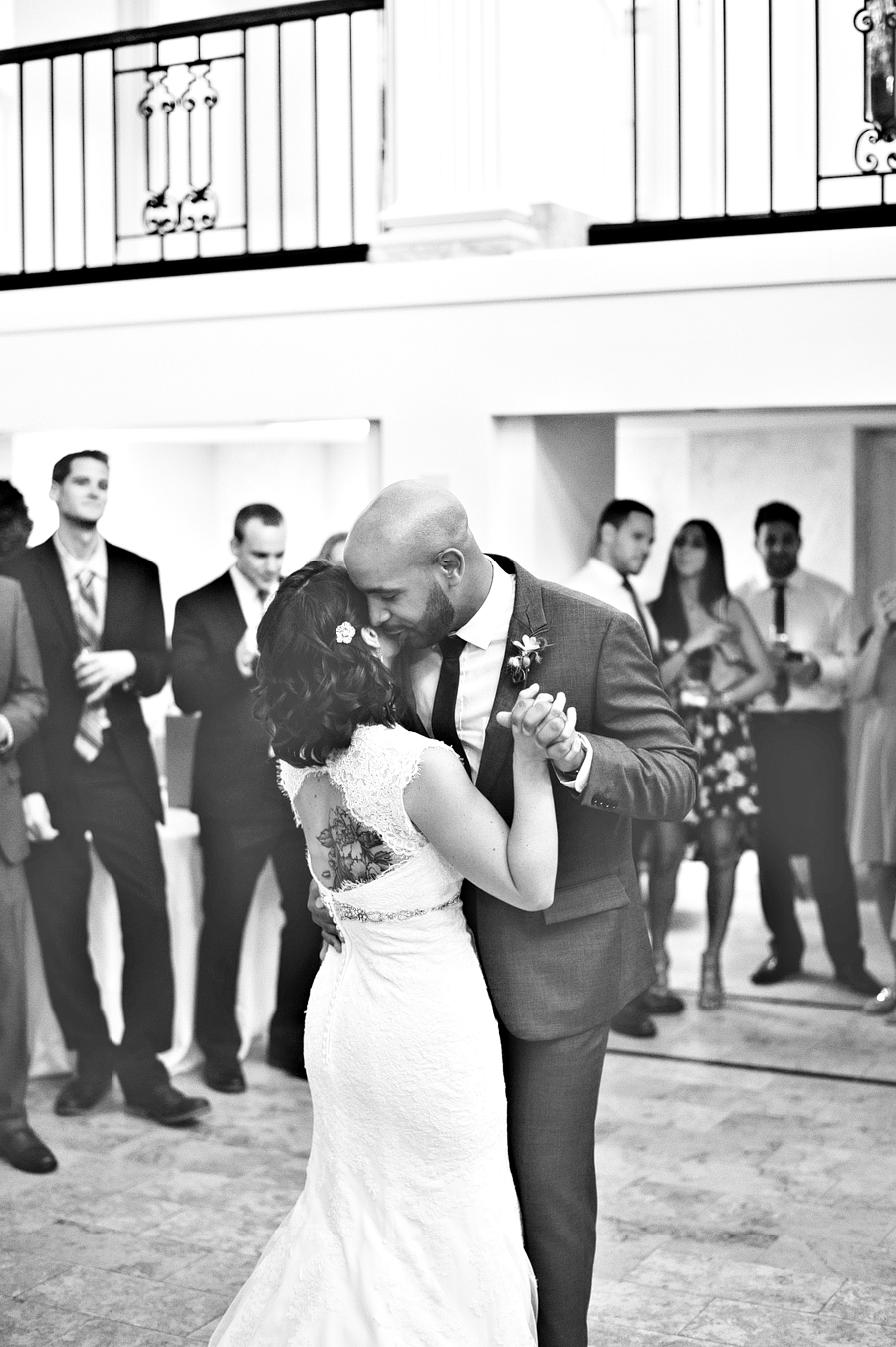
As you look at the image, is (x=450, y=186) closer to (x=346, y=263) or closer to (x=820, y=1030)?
(x=346, y=263)

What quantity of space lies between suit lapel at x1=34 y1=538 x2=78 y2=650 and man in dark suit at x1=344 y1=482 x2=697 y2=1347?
2686 mm

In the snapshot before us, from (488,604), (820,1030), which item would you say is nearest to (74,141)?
(820,1030)

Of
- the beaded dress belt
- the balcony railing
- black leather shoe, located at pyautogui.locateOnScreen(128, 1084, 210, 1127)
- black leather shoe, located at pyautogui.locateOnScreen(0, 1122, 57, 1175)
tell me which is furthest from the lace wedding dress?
the balcony railing

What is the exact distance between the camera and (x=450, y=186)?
21.0 feet

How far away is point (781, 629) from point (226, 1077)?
2.73m

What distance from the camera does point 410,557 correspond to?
9.88ft

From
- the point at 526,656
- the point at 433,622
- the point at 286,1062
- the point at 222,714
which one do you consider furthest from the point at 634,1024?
the point at 433,622

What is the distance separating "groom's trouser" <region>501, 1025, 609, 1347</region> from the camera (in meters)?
3.21

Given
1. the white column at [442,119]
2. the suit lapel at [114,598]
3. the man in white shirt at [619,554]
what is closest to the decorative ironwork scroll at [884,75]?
the white column at [442,119]

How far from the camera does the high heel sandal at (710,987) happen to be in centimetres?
681

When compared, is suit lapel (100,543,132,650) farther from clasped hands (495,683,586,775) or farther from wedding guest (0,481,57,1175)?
clasped hands (495,683,586,775)

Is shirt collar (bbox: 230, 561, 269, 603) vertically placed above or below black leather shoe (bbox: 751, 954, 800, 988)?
above

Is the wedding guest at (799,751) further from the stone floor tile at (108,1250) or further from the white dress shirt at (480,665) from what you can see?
the white dress shirt at (480,665)

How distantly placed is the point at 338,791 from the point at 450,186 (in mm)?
3903
